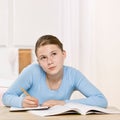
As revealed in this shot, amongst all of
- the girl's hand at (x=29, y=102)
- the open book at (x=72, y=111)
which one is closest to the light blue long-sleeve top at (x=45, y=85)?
the girl's hand at (x=29, y=102)

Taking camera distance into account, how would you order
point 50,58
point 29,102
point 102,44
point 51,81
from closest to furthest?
point 29,102 < point 50,58 < point 51,81 < point 102,44

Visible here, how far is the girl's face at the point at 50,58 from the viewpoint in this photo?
1.39m

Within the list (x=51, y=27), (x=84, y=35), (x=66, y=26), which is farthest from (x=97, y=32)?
(x=51, y=27)

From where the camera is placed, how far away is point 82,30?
2006mm

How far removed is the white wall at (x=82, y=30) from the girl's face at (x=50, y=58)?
1.83 feet

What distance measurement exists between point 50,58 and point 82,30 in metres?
0.67

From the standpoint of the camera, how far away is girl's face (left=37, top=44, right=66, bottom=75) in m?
1.39

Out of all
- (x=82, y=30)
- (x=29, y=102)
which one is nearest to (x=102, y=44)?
(x=82, y=30)

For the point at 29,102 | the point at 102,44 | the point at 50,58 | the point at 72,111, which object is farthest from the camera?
the point at 102,44

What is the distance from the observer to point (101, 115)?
1.14 m

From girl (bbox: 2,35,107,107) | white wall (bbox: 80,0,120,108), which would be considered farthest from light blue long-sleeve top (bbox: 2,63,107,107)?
white wall (bbox: 80,0,120,108)

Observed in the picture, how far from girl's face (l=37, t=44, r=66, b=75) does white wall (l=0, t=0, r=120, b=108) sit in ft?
1.83

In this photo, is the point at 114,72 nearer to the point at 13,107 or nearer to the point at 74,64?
the point at 74,64

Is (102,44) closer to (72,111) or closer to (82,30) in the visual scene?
(82,30)
